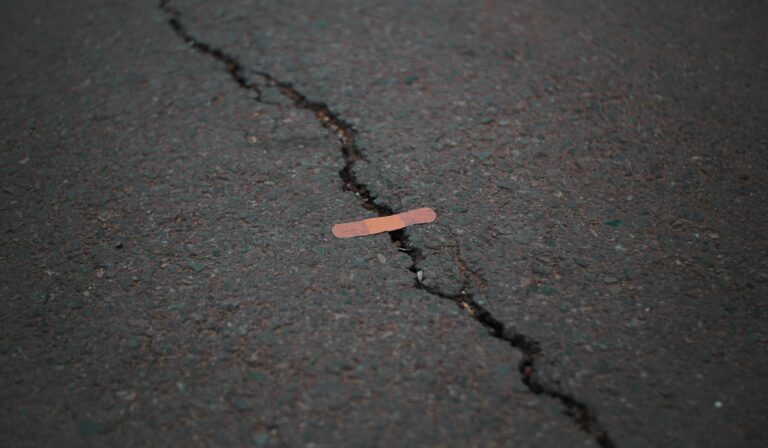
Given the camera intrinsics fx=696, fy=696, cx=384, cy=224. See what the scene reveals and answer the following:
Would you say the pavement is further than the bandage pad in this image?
No

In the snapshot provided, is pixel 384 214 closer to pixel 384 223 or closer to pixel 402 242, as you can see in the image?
pixel 384 223

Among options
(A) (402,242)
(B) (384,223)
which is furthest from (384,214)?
(A) (402,242)

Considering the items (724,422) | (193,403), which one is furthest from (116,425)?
(724,422)

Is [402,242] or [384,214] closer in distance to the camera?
[402,242]

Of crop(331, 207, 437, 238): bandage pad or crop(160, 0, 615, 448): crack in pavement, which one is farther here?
crop(331, 207, 437, 238): bandage pad
